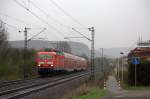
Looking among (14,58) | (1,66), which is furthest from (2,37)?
(1,66)

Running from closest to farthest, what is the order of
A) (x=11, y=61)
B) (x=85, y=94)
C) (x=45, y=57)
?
(x=85, y=94) < (x=45, y=57) < (x=11, y=61)

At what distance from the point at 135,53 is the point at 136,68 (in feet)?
19.4

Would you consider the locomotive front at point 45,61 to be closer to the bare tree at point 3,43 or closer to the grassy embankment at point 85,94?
the bare tree at point 3,43

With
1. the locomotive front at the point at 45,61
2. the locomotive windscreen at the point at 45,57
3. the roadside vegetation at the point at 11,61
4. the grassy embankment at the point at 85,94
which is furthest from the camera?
the roadside vegetation at the point at 11,61

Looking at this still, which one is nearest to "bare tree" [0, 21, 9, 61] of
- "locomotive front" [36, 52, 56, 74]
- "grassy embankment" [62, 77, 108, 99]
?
"locomotive front" [36, 52, 56, 74]

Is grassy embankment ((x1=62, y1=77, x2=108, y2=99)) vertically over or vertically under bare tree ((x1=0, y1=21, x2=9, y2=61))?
under

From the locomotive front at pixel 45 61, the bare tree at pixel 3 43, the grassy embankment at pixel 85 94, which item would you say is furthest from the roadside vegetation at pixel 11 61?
the grassy embankment at pixel 85 94

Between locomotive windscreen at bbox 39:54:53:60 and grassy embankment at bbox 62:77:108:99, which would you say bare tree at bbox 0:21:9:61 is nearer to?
locomotive windscreen at bbox 39:54:53:60

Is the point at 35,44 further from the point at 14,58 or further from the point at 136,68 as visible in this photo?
the point at 136,68

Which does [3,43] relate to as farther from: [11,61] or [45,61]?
[45,61]

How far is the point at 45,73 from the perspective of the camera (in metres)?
54.5

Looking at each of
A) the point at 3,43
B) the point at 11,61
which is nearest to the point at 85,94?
the point at 11,61

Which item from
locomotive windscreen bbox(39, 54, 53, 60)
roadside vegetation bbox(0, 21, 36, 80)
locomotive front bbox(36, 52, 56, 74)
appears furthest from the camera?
roadside vegetation bbox(0, 21, 36, 80)

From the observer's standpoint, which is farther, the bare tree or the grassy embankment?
the bare tree
